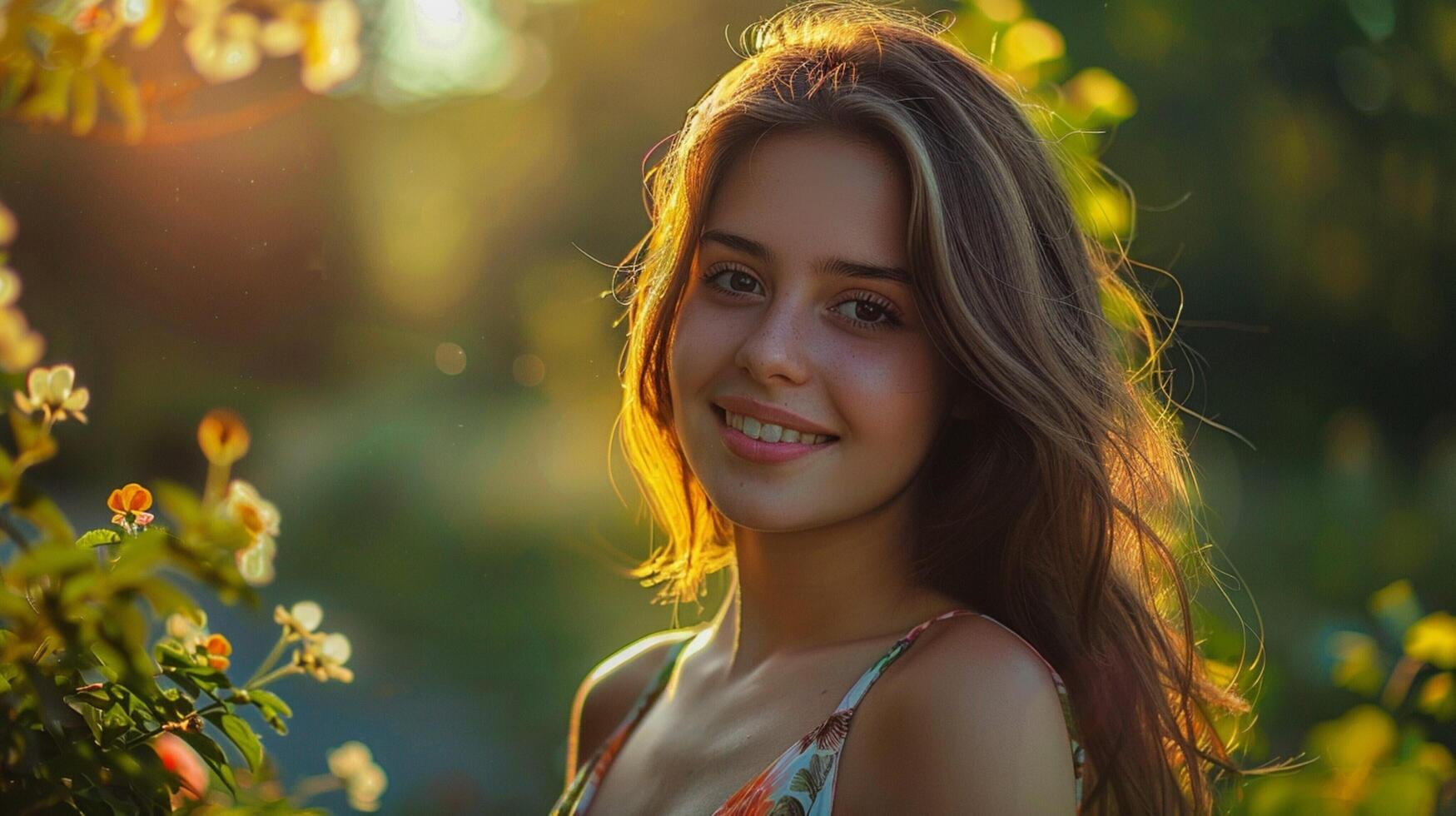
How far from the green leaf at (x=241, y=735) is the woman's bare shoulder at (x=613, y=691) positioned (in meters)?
0.98

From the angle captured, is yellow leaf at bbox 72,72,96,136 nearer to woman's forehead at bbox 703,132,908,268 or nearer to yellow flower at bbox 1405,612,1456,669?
woman's forehead at bbox 703,132,908,268

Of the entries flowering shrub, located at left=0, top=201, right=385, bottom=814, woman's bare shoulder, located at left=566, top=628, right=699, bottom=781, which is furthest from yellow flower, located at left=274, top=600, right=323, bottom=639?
woman's bare shoulder, located at left=566, top=628, right=699, bottom=781

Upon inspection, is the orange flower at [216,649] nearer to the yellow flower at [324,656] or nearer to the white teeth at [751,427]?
the yellow flower at [324,656]

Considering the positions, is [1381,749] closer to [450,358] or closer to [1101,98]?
[1101,98]

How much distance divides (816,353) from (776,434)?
9 centimetres

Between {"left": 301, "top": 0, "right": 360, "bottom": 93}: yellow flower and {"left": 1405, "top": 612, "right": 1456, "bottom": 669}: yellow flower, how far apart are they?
1.46m

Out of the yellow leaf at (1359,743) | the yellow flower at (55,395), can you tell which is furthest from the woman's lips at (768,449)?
the yellow leaf at (1359,743)

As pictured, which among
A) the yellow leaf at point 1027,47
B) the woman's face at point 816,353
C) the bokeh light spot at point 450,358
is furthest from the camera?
the bokeh light spot at point 450,358

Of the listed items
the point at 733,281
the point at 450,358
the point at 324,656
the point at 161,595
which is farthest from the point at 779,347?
the point at 450,358

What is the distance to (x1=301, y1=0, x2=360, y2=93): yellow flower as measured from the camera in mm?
1137

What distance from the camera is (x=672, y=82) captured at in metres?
3.88

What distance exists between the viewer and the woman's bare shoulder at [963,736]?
3.98 ft

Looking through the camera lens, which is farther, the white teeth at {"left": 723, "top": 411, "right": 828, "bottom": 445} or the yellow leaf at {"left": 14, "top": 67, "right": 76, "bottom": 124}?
the white teeth at {"left": 723, "top": 411, "right": 828, "bottom": 445}

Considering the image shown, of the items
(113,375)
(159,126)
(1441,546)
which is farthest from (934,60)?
(1441,546)
